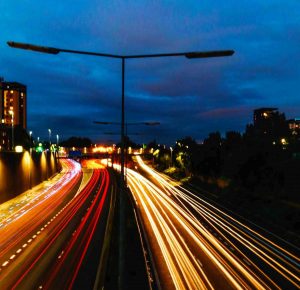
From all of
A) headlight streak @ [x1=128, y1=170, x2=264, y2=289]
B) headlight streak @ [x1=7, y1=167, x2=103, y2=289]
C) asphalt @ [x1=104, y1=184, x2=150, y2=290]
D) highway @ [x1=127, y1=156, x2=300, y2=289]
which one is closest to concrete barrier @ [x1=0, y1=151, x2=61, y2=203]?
headlight streak @ [x1=7, y1=167, x2=103, y2=289]

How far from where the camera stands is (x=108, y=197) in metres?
83.3

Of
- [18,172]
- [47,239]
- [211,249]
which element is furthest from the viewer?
[18,172]

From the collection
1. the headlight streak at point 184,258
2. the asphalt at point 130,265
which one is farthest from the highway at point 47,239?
the headlight streak at point 184,258

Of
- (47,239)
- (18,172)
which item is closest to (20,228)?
(47,239)

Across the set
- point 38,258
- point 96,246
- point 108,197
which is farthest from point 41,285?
point 108,197

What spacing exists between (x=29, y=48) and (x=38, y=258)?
75.0ft

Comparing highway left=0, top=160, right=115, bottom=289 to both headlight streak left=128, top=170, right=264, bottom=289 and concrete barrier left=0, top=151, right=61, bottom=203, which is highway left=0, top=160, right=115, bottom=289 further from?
headlight streak left=128, top=170, right=264, bottom=289

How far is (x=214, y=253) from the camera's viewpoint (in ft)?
123

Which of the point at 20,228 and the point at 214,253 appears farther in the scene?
the point at 20,228

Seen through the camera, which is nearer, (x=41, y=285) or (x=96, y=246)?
(x=41, y=285)

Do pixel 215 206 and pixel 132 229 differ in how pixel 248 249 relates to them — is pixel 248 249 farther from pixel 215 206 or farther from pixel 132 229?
pixel 215 206

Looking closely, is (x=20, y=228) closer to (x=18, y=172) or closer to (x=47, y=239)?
(x=47, y=239)

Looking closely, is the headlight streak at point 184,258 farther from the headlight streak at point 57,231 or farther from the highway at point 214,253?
the headlight streak at point 57,231

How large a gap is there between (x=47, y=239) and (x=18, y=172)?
40.8m
